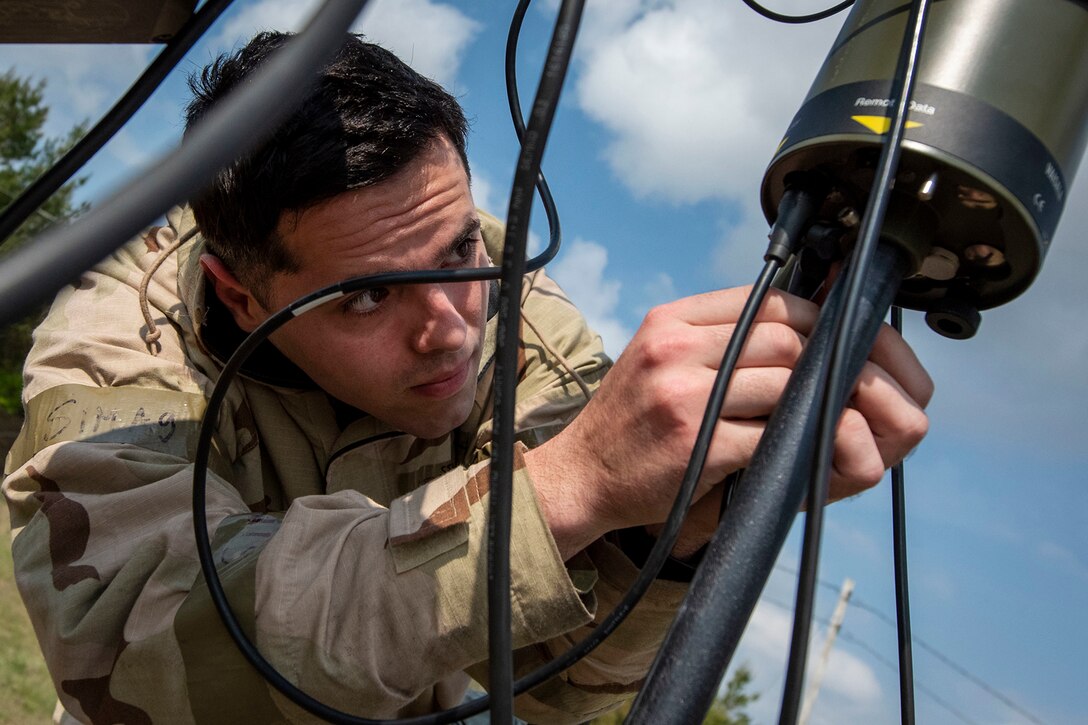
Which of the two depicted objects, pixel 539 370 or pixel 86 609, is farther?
pixel 539 370

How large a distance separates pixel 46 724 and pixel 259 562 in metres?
4.86

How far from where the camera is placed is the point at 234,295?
1.78 meters

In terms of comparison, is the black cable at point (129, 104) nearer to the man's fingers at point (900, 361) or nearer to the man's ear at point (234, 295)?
the man's fingers at point (900, 361)

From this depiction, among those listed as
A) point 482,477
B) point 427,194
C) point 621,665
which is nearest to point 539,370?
point 427,194

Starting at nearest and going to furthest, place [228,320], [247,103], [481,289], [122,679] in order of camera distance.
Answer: [247,103] < [122,679] < [481,289] < [228,320]

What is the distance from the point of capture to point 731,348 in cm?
74

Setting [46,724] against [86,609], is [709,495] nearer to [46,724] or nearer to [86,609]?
[86,609]

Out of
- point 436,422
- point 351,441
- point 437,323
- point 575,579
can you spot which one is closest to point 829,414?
point 575,579

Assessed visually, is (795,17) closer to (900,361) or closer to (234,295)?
(900,361)

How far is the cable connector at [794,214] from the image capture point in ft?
2.57

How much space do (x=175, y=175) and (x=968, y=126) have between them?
0.54 m

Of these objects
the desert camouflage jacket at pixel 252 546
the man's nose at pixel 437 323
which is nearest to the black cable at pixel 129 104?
the desert camouflage jacket at pixel 252 546

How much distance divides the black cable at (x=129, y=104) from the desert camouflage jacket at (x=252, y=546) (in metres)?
0.14

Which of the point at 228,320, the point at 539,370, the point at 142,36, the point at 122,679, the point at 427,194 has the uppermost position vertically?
the point at 427,194
